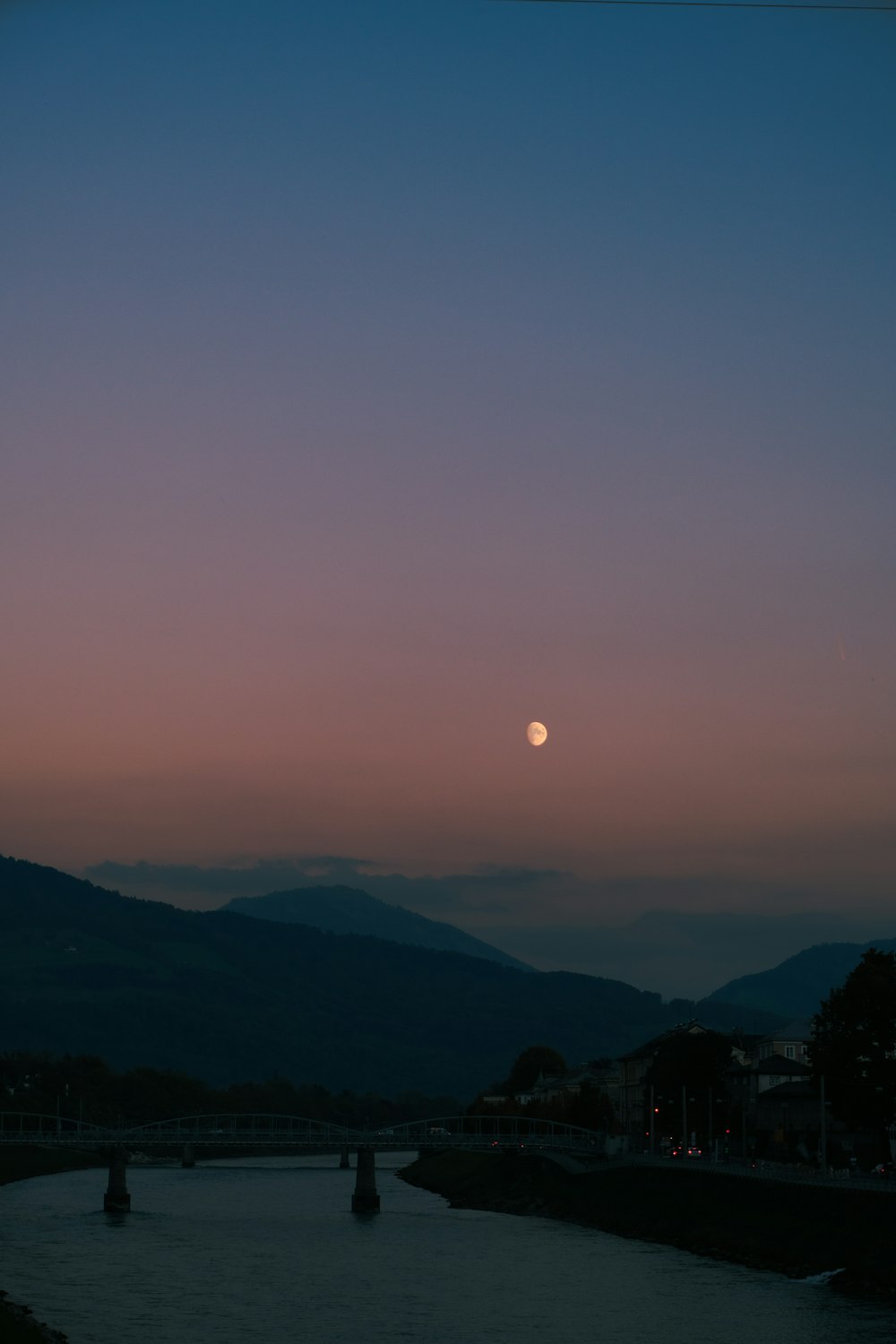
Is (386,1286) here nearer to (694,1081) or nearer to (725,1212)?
(725,1212)

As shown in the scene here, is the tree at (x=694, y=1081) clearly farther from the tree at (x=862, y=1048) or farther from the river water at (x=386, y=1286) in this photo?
the tree at (x=862, y=1048)

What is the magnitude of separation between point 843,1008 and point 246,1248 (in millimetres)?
35970

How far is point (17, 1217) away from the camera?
108875 mm

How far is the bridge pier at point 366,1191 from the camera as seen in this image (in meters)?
120

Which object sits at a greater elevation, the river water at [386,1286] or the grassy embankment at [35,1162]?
the grassy embankment at [35,1162]

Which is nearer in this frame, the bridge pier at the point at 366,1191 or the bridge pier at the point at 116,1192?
the bridge pier at the point at 116,1192

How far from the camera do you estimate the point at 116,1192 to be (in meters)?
120

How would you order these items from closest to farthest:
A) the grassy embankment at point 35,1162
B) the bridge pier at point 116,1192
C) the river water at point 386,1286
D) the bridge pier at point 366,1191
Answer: the river water at point 386,1286, the bridge pier at point 116,1192, the bridge pier at point 366,1191, the grassy embankment at point 35,1162

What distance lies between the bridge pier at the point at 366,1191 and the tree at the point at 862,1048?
1526 inches

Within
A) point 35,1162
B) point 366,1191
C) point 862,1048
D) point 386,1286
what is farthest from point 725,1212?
point 35,1162

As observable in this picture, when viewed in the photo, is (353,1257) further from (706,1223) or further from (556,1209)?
(556,1209)

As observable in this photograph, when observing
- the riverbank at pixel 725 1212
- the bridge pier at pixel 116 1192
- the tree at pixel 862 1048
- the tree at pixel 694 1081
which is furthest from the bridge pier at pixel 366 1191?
the tree at pixel 862 1048

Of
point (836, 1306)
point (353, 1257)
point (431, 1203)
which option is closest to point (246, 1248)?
point (353, 1257)

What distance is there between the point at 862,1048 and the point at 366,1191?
142 feet
